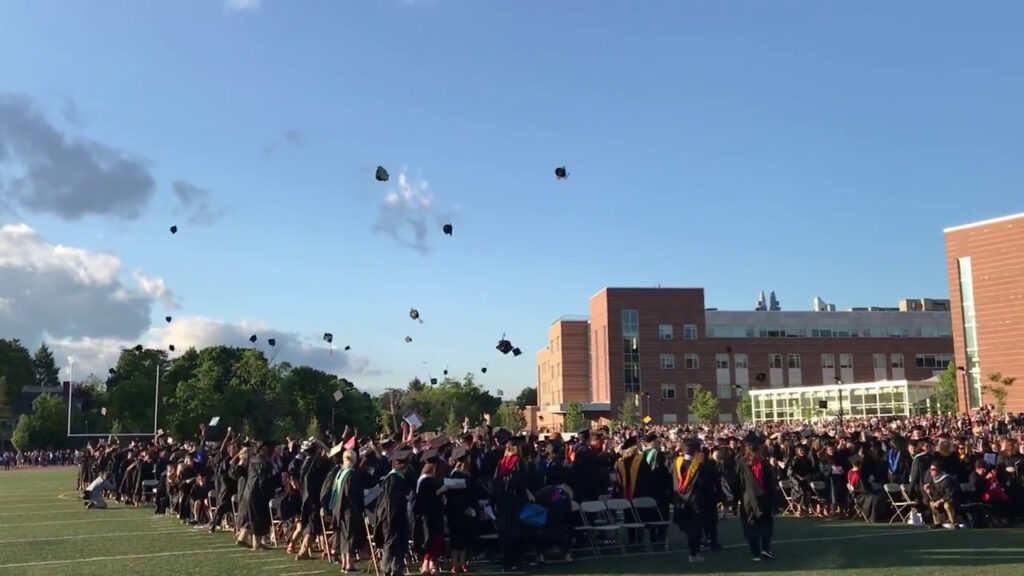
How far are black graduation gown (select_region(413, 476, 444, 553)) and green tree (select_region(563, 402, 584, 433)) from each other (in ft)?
228

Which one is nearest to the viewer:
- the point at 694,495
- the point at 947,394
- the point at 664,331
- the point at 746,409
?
the point at 694,495

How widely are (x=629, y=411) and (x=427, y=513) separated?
69134 mm

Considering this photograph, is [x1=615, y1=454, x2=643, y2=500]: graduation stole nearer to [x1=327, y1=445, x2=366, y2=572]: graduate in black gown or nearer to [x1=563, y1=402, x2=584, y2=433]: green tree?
[x1=327, y1=445, x2=366, y2=572]: graduate in black gown

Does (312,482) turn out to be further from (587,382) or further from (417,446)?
(587,382)

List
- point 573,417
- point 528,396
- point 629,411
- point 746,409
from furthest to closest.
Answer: point 528,396
point 573,417
point 746,409
point 629,411

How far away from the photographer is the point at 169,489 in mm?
19938

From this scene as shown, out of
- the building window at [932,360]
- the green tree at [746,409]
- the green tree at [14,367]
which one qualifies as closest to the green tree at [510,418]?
the green tree at [746,409]

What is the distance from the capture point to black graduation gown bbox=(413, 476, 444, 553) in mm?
11344

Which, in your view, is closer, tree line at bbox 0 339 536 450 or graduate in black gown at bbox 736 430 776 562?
graduate in black gown at bbox 736 430 776 562

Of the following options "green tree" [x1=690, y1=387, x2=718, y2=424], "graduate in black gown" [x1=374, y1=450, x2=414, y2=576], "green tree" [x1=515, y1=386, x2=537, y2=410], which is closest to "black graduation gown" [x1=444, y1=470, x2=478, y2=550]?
"graduate in black gown" [x1=374, y1=450, x2=414, y2=576]

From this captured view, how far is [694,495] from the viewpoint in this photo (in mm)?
12102

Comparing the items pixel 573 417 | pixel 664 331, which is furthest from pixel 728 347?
pixel 573 417

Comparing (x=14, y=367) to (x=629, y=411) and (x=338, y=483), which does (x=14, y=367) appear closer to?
(x=629, y=411)

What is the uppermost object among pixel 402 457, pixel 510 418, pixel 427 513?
pixel 510 418
